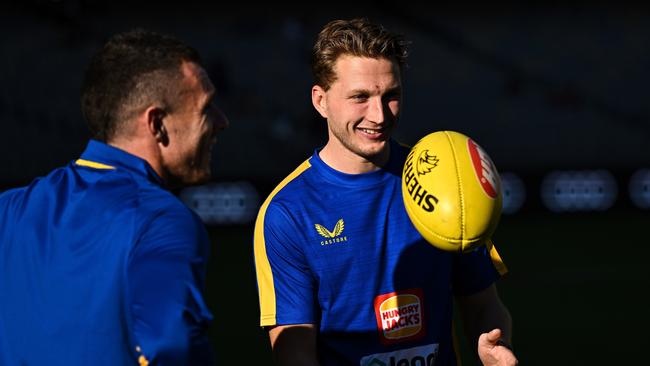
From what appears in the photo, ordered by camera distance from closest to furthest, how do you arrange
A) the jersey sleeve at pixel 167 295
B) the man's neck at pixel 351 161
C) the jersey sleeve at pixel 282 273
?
the jersey sleeve at pixel 167 295
the jersey sleeve at pixel 282 273
the man's neck at pixel 351 161

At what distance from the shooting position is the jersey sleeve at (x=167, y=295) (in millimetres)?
2359

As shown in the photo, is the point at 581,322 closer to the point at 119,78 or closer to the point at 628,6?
the point at 119,78

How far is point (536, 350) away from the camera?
841cm

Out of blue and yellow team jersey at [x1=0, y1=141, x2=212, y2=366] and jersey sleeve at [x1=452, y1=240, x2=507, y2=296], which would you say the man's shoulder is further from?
blue and yellow team jersey at [x1=0, y1=141, x2=212, y2=366]

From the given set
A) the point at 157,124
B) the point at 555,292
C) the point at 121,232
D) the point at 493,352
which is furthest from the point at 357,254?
the point at 555,292

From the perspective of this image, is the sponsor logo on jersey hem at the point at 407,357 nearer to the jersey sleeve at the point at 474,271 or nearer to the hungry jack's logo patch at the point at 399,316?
the hungry jack's logo patch at the point at 399,316

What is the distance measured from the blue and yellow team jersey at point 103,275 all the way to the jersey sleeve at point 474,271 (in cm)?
183

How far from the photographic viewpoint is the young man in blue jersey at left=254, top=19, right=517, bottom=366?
3877mm

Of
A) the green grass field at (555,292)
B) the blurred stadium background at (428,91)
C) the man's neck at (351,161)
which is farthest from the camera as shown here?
the blurred stadium background at (428,91)

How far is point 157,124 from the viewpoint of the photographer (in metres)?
2.73

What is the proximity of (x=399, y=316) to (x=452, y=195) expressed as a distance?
58 centimetres

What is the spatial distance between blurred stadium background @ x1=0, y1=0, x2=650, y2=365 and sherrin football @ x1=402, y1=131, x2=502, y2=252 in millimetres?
12472

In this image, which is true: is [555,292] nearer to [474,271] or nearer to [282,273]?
[474,271]

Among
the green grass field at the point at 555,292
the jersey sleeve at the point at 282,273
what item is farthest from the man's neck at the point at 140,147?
the green grass field at the point at 555,292
